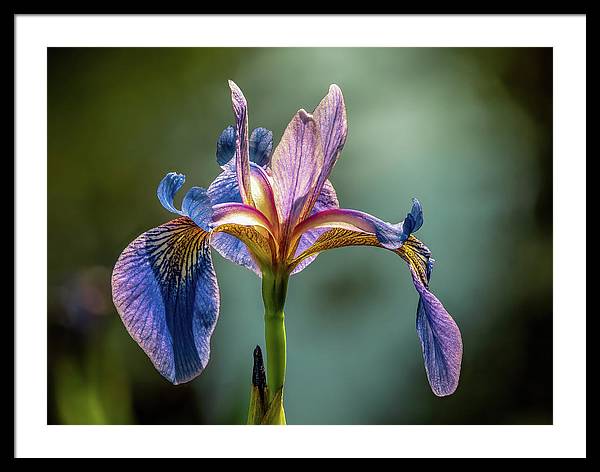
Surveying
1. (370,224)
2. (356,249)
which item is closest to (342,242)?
(370,224)

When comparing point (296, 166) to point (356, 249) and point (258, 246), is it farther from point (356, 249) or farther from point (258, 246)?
point (356, 249)

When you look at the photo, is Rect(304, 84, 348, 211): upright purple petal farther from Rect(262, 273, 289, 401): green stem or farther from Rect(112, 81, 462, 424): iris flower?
Rect(262, 273, 289, 401): green stem

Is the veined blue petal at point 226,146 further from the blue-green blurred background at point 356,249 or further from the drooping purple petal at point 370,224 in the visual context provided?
the blue-green blurred background at point 356,249

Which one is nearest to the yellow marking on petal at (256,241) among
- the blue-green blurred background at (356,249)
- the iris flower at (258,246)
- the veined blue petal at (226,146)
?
the iris flower at (258,246)

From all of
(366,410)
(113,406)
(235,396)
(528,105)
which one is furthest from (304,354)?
(528,105)

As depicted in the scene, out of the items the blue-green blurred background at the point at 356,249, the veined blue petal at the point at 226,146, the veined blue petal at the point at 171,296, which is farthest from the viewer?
the blue-green blurred background at the point at 356,249
